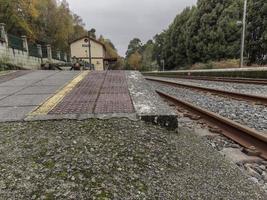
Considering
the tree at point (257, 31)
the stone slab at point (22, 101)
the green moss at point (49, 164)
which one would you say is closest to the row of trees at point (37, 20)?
the tree at point (257, 31)

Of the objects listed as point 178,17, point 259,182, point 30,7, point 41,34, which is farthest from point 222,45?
point 259,182

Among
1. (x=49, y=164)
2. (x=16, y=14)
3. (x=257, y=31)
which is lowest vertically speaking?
(x=49, y=164)

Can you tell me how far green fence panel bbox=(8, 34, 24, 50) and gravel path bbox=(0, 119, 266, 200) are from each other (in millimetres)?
15923

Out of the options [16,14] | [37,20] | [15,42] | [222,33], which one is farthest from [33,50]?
[37,20]

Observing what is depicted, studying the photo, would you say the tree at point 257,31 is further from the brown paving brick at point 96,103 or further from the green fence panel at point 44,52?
the brown paving brick at point 96,103

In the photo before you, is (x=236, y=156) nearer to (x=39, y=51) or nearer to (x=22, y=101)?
(x=22, y=101)

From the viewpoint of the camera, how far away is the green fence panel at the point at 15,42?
17.5 m

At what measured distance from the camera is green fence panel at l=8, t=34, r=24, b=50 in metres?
17.5

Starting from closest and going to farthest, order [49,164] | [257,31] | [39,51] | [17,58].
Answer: [49,164] → [17,58] → [39,51] → [257,31]

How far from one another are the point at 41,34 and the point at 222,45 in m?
33.8

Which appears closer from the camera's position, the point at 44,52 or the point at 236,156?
the point at 236,156

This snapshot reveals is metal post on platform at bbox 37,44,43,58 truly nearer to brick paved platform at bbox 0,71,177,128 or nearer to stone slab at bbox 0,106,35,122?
brick paved platform at bbox 0,71,177,128

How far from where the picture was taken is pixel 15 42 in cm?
1864

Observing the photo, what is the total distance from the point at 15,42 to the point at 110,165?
1876cm
